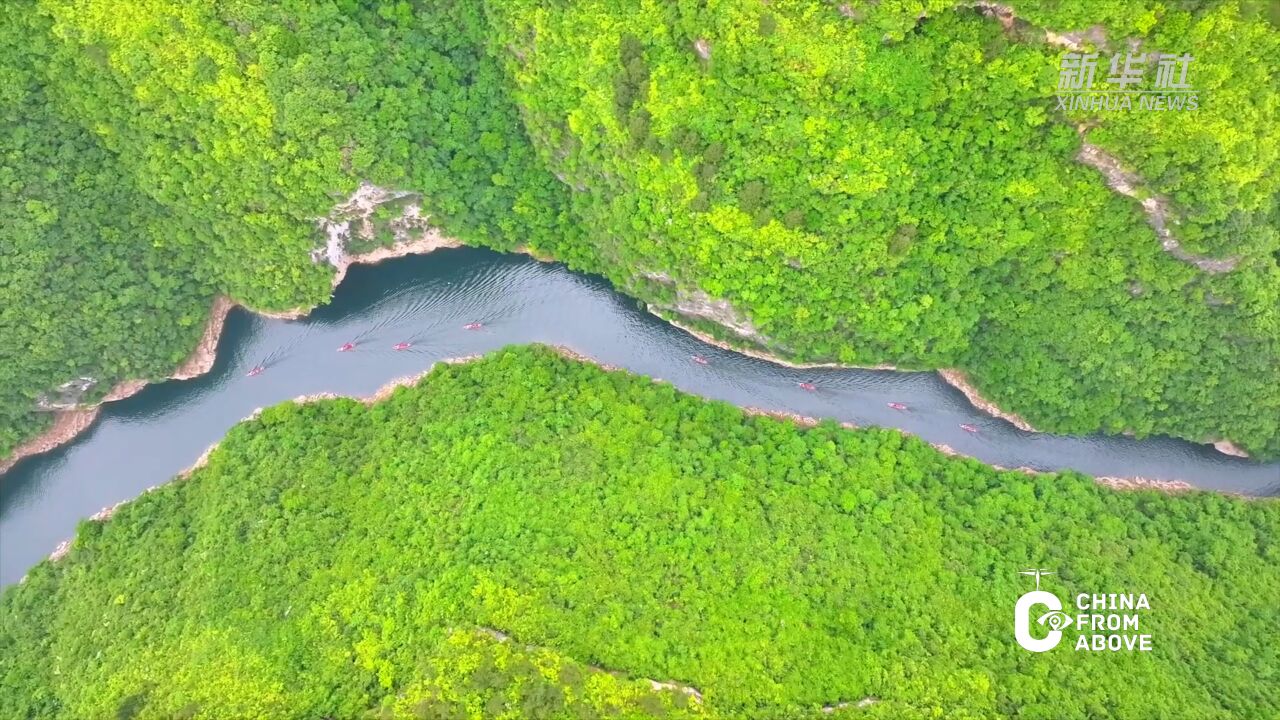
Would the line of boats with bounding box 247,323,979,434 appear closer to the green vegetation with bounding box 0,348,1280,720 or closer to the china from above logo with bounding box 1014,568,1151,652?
the green vegetation with bounding box 0,348,1280,720

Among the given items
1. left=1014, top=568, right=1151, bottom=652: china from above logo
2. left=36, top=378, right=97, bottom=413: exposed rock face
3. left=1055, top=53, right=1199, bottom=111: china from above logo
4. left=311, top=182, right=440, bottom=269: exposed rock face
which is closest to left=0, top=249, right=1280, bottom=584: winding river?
left=36, top=378, right=97, bottom=413: exposed rock face

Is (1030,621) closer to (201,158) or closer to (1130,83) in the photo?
(1130,83)

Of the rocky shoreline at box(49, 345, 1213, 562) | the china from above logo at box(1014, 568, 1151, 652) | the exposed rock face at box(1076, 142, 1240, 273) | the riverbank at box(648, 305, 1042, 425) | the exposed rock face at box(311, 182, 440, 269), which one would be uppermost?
the exposed rock face at box(1076, 142, 1240, 273)

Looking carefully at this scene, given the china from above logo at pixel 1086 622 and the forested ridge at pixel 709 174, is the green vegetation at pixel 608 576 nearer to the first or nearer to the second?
the china from above logo at pixel 1086 622

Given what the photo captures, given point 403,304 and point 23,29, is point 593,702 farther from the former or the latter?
point 23,29

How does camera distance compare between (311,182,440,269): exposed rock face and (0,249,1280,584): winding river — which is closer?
(311,182,440,269): exposed rock face

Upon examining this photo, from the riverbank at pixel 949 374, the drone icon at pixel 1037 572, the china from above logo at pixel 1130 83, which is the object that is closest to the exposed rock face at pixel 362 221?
the riverbank at pixel 949 374

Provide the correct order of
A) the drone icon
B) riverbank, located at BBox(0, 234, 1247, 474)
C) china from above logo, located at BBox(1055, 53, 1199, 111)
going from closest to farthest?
china from above logo, located at BBox(1055, 53, 1199, 111) → the drone icon → riverbank, located at BBox(0, 234, 1247, 474)
